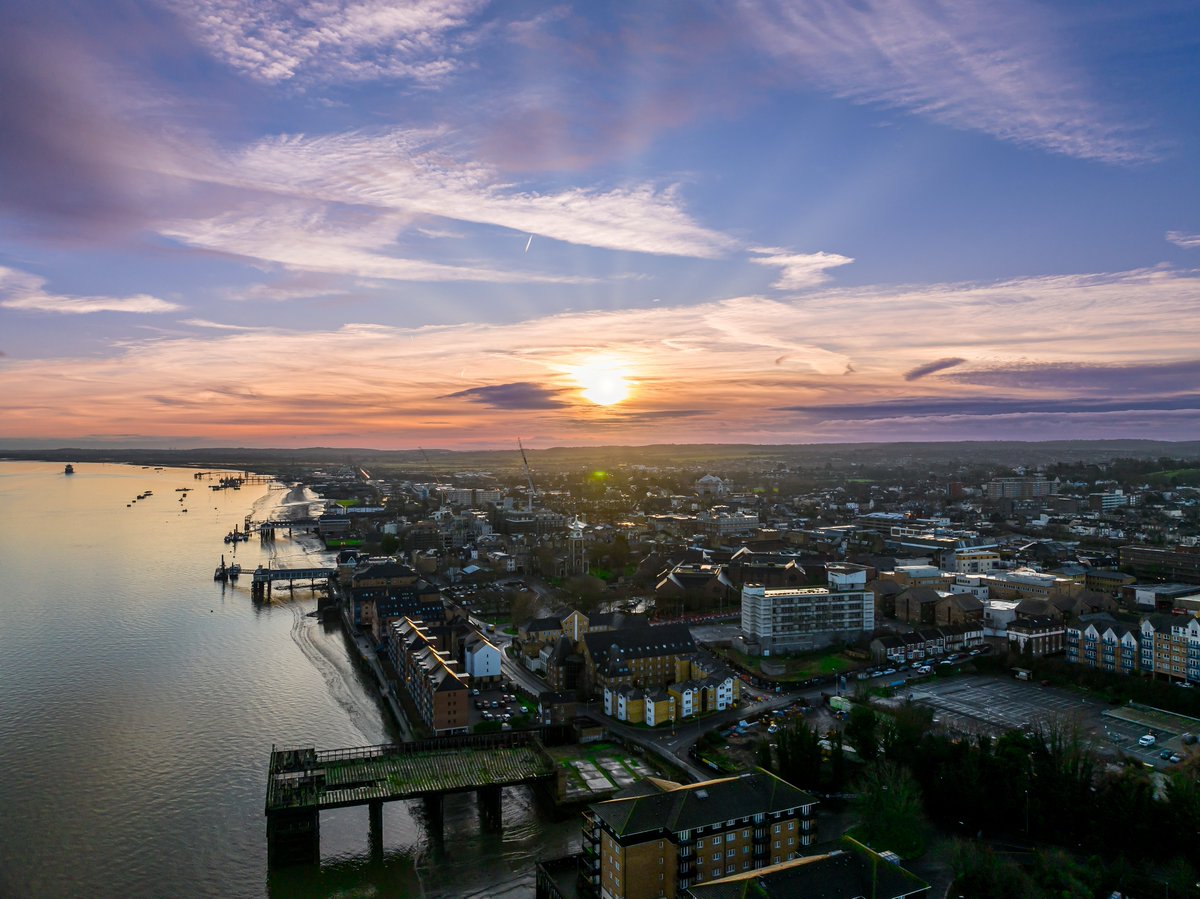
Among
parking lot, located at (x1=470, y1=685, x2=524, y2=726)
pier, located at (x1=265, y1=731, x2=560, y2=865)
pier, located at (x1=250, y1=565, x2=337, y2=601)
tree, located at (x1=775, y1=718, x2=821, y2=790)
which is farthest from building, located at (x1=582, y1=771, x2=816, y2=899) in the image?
pier, located at (x1=250, y1=565, x2=337, y2=601)

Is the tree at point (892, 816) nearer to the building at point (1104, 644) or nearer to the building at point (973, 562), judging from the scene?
the building at point (1104, 644)

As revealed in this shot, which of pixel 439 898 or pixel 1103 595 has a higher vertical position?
pixel 1103 595

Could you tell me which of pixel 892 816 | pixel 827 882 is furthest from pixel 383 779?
pixel 892 816

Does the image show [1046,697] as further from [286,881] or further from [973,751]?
[286,881]

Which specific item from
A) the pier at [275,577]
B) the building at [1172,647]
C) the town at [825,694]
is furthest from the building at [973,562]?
the pier at [275,577]

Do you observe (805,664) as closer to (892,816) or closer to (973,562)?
(892,816)

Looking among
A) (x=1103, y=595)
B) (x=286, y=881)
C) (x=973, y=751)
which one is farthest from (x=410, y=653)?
(x=1103, y=595)
